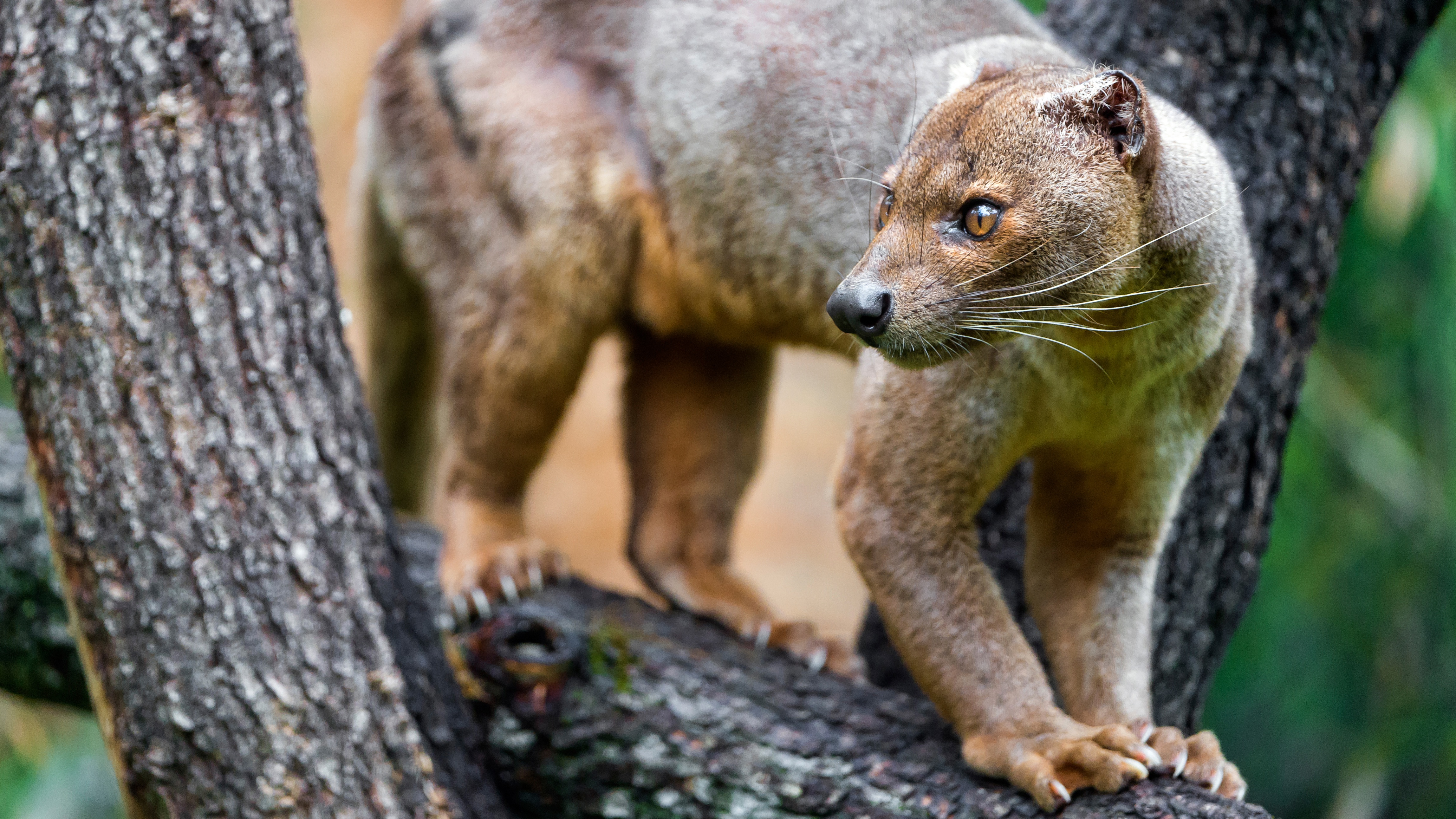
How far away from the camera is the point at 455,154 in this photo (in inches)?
145

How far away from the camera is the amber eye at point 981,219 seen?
2205 mm

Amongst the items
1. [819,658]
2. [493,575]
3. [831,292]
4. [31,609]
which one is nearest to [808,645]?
[819,658]

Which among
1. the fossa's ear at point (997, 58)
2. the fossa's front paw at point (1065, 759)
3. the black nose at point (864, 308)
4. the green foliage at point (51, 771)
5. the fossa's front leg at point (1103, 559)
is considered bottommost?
the green foliage at point (51, 771)

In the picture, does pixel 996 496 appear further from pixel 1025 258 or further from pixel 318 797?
pixel 318 797

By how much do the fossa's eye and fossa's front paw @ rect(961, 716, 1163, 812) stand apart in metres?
1.02

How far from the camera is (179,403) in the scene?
2574 mm

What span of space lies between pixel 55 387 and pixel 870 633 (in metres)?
2.19

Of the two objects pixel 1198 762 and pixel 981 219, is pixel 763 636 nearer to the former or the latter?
pixel 1198 762

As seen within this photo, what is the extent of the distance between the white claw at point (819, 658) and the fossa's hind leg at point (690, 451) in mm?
413

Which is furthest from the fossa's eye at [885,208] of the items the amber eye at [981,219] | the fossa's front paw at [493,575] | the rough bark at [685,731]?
the fossa's front paw at [493,575]

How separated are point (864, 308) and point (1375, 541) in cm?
512

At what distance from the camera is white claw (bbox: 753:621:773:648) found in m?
3.70

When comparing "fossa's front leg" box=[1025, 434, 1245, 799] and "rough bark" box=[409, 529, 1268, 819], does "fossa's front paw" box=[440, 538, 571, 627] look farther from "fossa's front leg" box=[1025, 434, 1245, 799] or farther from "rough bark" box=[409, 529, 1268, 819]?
"fossa's front leg" box=[1025, 434, 1245, 799]

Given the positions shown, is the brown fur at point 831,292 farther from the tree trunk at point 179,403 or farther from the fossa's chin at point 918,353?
the tree trunk at point 179,403
